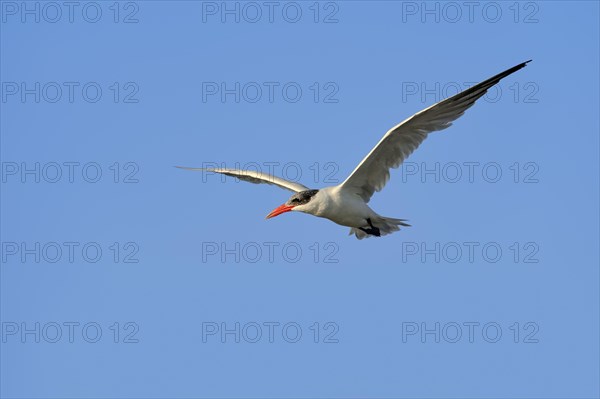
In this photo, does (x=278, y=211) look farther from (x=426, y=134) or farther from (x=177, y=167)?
(x=177, y=167)

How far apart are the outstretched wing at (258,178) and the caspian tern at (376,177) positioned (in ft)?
5.59

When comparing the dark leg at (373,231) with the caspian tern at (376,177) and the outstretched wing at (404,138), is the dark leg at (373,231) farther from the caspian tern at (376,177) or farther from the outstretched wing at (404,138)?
the outstretched wing at (404,138)

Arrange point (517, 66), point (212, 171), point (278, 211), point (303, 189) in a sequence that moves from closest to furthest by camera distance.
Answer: point (517, 66)
point (278, 211)
point (303, 189)
point (212, 171)

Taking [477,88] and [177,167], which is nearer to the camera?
[477,88]

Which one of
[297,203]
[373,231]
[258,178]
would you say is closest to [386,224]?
[373,231]

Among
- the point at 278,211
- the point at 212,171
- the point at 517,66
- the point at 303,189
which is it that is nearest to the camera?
the point at 517,66

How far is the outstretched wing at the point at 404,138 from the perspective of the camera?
1820 cm

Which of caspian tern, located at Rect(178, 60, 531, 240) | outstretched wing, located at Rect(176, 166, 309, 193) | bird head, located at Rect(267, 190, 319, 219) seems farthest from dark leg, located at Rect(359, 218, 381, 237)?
outstretched wing, located at Rect(176, 166, 309, 193)

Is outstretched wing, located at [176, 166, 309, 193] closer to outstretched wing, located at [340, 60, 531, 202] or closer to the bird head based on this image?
the bird head

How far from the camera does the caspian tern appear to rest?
721 inches

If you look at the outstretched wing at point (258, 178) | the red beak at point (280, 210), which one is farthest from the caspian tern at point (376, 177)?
the outstretched wing at point (258, 178)

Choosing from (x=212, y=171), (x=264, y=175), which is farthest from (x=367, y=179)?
(x=212, y=171)

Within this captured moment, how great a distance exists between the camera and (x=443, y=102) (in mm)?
18094

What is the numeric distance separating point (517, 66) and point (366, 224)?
4731 mm
